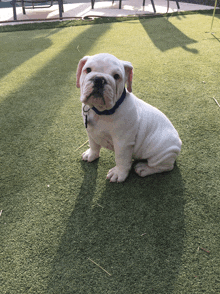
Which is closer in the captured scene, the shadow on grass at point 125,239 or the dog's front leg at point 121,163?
the shadow on grass at point 125,239

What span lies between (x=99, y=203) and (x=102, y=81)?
797mm

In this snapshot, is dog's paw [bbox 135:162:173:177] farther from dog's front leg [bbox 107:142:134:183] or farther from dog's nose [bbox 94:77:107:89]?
dog's nose [bbox 94:77:107:89]

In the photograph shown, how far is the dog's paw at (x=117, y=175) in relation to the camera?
1764 millimetres

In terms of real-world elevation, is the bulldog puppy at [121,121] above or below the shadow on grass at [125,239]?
above

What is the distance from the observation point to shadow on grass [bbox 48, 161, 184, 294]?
1230 mm

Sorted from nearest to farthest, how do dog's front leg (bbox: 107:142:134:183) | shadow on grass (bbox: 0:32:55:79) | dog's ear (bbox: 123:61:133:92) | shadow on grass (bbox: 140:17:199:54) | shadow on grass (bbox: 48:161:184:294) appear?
shadow on grass (bbox: 48:161:184:294)
dog's ear (bbox: 123:61:133:92)
dog's front leg (bbox: 107:142:134:183)
shadow on grass (bbox: 0:32:55:79)
shadow on grass (bbox: 140:17:199:54)

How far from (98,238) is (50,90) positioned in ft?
6.97

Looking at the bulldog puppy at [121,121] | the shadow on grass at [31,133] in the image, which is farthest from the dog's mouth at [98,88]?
the shadow on grass at [31,133]

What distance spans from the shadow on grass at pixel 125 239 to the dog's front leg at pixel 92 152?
0.20 m

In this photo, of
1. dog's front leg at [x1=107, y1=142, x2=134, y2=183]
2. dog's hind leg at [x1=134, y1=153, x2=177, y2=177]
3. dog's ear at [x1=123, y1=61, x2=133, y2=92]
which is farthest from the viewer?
dog's hind leg at [x1=134, y1=153, x2=177, y2=177]

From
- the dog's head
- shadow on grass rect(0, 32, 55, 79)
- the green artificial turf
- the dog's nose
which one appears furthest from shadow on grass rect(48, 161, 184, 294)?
shadow on grass rect(0, 32, 55, 79)

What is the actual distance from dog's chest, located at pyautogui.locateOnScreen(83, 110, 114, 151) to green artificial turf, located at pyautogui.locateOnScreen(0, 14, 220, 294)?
35 cm

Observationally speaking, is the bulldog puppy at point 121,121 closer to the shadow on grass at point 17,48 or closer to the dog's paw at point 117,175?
the dog's paw at point 117,175

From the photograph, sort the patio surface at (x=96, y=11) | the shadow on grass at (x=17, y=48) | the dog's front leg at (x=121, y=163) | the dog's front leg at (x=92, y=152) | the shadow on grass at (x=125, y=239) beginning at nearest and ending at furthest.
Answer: the shadow on grass at (x=125, y=239)
the dog's front leg at (x=121, y=163)
the dog's front leg at (x=92, y=152)
the shadow on grass at (x=17, y=48)
the patio surface at (x=96, y=11)
